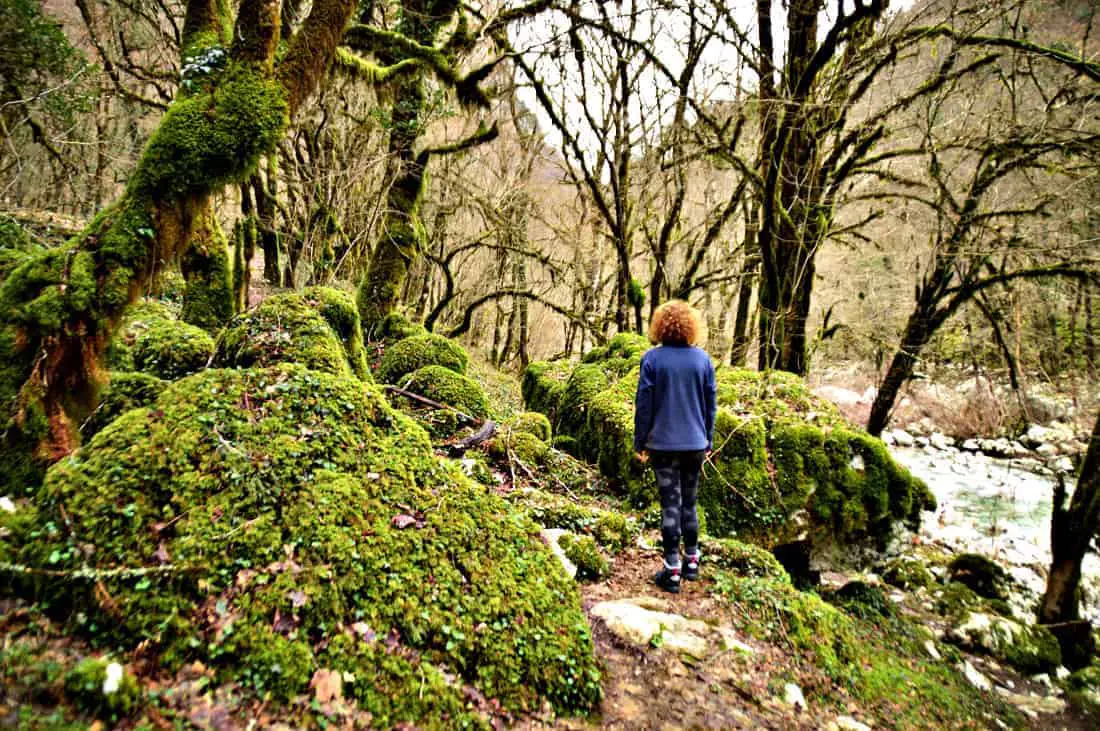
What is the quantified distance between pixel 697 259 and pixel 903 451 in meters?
9.20

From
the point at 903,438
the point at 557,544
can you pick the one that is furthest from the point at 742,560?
the point at 903,438

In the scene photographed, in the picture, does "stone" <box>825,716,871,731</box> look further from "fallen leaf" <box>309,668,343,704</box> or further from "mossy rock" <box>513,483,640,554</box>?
"fallen leaf" <box>309,668,343,704</box>

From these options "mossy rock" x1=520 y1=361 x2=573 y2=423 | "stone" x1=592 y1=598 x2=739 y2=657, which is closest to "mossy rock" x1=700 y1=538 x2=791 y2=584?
"stone" x1=592 y1=598 x2=739 y2=657

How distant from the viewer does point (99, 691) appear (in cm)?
151

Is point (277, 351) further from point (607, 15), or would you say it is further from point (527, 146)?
point (527, 146)

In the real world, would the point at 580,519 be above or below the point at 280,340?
below

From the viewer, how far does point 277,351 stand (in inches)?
147

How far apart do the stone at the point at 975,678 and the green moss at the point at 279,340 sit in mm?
6645

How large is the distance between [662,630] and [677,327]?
233cm

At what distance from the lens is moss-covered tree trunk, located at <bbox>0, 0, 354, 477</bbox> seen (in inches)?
108

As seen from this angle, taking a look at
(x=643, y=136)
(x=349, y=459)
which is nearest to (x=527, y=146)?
(x=643, y=136)

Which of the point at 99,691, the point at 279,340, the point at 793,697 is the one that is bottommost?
the point at 793,697

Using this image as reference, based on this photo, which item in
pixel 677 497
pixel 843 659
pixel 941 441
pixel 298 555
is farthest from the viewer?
pixel 941 441

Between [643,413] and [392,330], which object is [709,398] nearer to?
[643,413]
